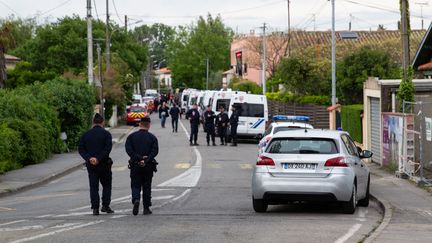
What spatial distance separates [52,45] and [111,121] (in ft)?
72.6

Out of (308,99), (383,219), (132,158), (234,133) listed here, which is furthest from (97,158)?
(308,99)

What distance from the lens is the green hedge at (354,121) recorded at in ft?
108

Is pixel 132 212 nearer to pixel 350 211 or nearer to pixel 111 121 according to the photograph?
pixel 350 211

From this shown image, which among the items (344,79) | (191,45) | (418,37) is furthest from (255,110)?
(191,45)

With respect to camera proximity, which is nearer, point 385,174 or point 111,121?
point 385,174

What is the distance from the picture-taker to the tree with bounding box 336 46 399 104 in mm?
48281

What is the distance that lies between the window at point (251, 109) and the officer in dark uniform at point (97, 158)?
2797 cm

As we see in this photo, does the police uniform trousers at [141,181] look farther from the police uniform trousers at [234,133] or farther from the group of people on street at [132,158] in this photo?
the police uniform trousers at [234,133]

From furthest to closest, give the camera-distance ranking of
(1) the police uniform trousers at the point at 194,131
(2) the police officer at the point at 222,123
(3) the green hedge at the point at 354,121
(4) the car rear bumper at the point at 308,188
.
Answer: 1. (2) the police officer at the point at 222,123
2. (1) the police uniform trousers at the point at 194,131
3. (3) the green hedge at the point at 354,121
4. (4) the car rear bumper at the point at 308,188

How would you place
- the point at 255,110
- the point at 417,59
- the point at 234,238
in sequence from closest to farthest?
the point at 234,238 → the point at 417,59 → the point at 255,110

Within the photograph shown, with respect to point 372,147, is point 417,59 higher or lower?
higher

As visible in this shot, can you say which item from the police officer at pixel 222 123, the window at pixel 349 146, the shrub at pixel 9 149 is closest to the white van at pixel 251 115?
the police officer at pixel 222 123

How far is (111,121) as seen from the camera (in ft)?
213

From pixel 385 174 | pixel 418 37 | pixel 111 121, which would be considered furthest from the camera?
pixel 418 37
